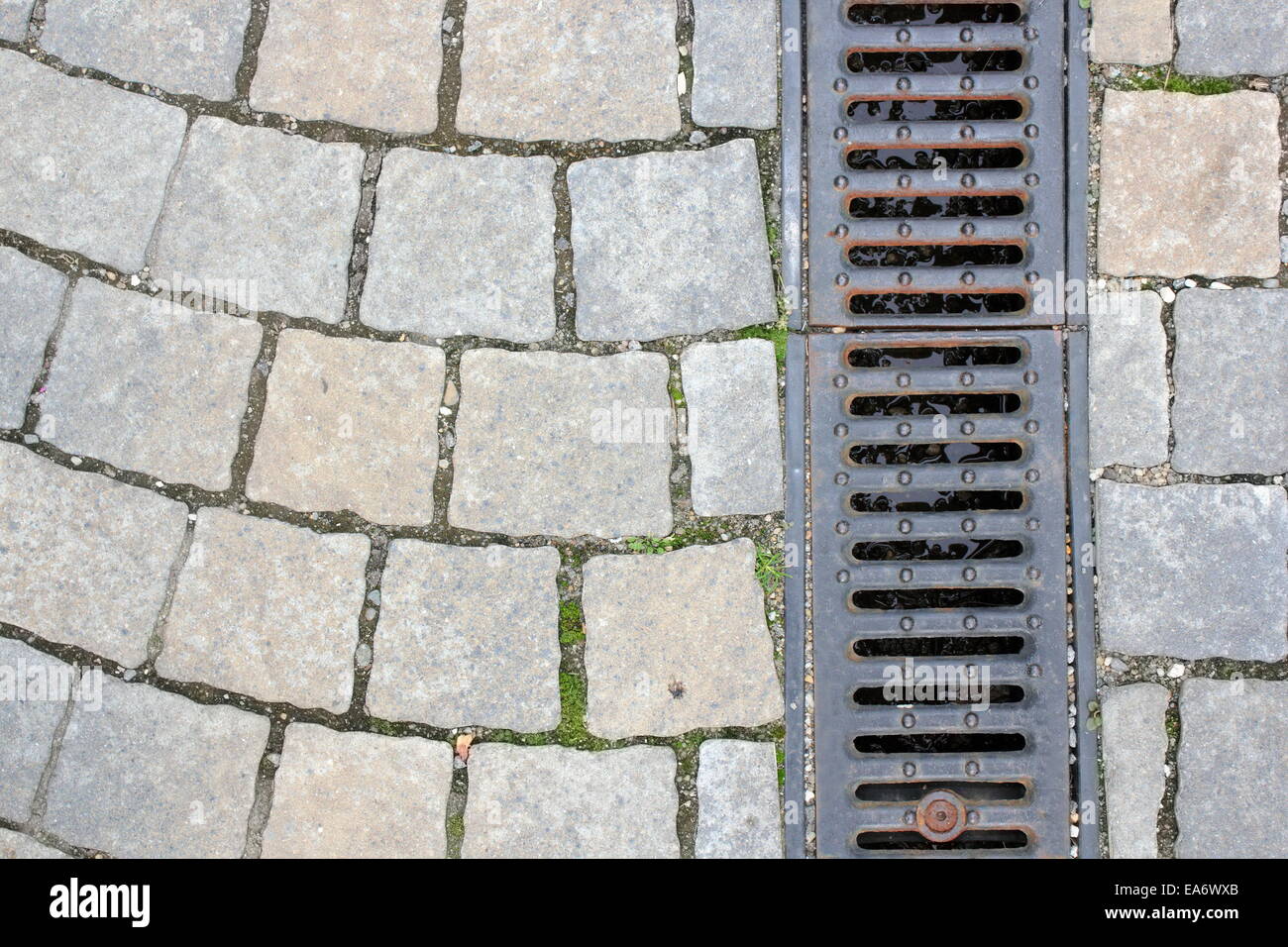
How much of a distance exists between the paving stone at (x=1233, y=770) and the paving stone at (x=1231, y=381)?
0.65m

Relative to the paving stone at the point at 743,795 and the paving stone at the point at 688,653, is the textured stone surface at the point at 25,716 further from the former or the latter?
the paving stone at the point at 743,795

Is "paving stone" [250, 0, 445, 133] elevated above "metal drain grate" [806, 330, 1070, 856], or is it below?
above

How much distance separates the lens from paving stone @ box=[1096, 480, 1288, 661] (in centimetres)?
289

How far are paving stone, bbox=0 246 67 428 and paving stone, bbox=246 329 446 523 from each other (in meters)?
0.68

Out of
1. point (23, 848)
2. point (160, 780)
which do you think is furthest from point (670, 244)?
point (23, 848)

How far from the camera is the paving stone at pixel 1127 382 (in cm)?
289

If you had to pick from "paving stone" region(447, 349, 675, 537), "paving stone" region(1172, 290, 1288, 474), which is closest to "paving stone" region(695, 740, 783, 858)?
"paving stone" region(447, 349, 675, 537)

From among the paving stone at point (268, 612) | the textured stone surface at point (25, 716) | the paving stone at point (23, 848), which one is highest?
the paving stone at point (268, 612)

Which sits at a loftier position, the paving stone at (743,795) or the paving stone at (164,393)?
the paving stone at (164,393)

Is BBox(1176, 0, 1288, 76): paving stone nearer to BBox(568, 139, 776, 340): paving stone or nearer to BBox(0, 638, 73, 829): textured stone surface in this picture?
BBox(568, 139, 776, 340): paving stone

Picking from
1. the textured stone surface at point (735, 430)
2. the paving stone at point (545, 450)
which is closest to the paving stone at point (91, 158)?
the paving stone at point (545, 450)

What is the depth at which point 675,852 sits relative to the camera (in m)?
2.87

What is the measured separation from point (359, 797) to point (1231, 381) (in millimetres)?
2765

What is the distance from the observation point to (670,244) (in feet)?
9.55
